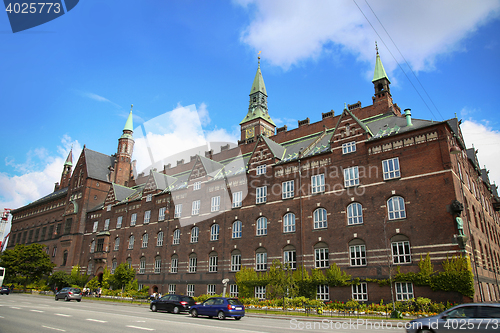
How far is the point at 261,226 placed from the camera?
4147cm

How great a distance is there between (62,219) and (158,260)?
3400cm

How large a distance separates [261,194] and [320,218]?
8.68 meters

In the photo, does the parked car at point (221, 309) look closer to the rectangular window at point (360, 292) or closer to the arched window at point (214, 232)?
the rectangular window at point (360, 292)

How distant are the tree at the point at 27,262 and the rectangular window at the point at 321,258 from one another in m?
52.9

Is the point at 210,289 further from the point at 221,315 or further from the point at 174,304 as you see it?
the point at 221,315

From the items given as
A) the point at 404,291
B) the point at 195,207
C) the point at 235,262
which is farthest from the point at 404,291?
the point at 195,207

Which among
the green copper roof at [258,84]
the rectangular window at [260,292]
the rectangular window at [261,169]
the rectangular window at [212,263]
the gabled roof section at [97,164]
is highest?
the green copper roof at [258,84]

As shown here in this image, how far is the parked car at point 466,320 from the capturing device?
492 inches

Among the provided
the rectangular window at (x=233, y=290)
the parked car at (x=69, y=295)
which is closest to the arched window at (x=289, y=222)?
the rectangular window at (x=233, y=290)

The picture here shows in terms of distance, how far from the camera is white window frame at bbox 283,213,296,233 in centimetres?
3862

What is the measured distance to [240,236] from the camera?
43062 millimetres

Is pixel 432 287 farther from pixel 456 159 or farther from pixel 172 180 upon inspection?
pixel 172 180

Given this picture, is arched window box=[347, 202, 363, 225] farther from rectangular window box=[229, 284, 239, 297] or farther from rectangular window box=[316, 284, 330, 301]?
rectangular window box=[229, 284, 239, 297]

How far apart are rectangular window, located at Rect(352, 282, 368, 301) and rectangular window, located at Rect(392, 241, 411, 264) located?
12.1 feet
